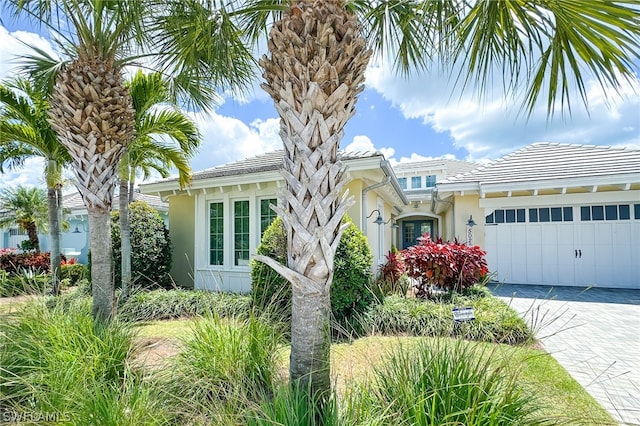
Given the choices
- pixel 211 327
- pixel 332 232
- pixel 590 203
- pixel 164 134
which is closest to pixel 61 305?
pixel 211 327

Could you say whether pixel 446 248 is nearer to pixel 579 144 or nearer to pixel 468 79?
pixel 468 79

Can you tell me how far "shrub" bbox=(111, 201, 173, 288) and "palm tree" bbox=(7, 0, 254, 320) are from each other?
561 cm

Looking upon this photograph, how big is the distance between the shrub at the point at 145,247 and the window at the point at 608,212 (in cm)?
1598

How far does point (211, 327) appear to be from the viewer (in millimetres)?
4398

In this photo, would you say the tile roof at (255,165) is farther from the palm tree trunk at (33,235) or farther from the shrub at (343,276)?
the palm tree trunk at (33,235)

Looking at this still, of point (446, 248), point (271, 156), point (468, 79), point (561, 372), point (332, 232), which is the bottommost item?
point (561, 372)

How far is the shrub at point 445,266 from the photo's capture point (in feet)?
29.3

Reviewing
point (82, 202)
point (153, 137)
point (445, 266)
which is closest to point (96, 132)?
point (153, 137)

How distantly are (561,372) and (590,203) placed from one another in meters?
10.5

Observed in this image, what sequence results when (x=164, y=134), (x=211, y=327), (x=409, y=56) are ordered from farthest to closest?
(x=164, y=134) → (x=409, y=56) → (x=211, y=327)

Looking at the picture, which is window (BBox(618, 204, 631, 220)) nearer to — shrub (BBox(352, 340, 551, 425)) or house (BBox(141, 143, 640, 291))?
house (BBox(141, 143, 640, 291))

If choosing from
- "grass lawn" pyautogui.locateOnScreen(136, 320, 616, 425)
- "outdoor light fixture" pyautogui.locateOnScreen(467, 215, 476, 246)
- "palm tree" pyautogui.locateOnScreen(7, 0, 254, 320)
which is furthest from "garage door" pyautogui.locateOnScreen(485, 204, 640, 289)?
"palm tree" pyautogui.locateOnScreen(7, 0, 254, 320)

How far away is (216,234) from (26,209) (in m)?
15.5

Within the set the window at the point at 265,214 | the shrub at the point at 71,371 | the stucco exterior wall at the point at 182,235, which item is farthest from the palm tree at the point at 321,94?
the stucco exterior wall at the point at 182,235
